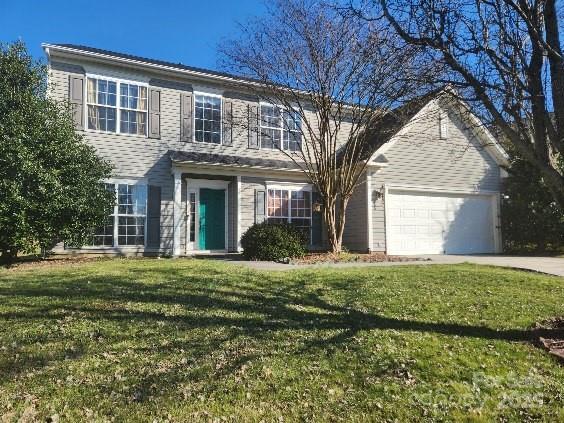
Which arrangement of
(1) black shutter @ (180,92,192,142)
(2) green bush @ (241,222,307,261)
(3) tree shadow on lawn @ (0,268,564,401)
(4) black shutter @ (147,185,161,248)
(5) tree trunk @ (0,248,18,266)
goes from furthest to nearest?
1. (1) black shutter @ (180,92,192,142)
2. (4) black shutter @ (147,185,161,248)
3. (2) green bush @ (241,222,307,261)
4. (5) tree trunk @ (0,248,18,266)
5. (3) tree shadow on lawn @ (0,268,564,401)

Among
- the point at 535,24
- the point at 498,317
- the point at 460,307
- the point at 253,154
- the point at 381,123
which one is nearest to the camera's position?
the point at 535,24

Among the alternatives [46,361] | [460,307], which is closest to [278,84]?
[460,307]

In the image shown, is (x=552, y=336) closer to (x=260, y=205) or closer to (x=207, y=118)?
(x=260, y=205)

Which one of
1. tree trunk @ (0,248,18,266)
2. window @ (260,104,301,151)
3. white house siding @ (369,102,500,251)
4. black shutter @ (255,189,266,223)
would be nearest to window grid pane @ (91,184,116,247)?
tree trunk @ (0,248,18,266)

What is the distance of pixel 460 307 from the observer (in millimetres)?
7281

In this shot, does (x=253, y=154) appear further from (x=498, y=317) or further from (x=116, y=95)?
(x=498, y=317)

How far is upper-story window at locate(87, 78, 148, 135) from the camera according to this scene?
15.2 meters

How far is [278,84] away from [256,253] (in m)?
5.41

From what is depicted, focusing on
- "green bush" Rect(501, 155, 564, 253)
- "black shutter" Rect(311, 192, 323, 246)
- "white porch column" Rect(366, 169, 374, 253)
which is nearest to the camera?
"white porch column" Rect(366, 169, 374, 253)

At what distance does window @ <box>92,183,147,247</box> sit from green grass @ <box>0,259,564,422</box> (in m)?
6.75

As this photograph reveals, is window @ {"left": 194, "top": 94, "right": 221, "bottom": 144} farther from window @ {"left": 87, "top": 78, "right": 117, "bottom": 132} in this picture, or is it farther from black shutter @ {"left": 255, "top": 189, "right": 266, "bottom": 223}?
window @ {"left": 87, "top": 78, "right": 117, "bottom": 132}

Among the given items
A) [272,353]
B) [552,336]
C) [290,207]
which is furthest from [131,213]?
[552,336]

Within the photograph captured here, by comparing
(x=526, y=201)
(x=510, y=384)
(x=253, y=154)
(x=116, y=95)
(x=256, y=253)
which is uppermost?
(x=116, y=95)

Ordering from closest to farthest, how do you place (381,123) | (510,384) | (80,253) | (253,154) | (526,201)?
(510,384) → (80,253) → (381,123) → (253,154) → (526,201)
